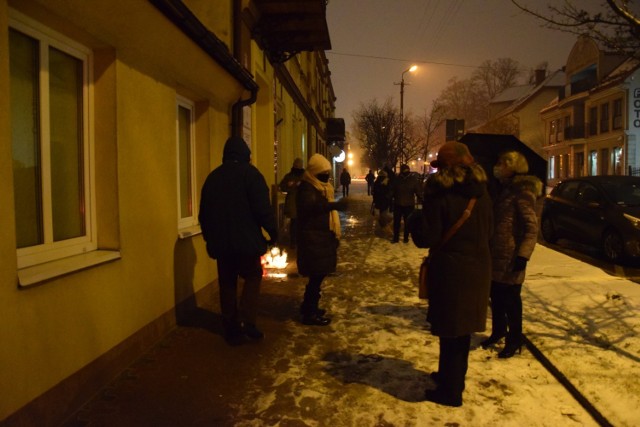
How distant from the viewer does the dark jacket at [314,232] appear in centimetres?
511

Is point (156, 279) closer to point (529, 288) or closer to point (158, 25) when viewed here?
point (158, 25)

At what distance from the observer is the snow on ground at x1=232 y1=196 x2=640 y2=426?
11.4ft

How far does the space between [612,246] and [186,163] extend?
25.2ft

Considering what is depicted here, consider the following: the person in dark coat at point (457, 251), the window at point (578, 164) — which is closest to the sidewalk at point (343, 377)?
the person in dark coat at point (457, 251)

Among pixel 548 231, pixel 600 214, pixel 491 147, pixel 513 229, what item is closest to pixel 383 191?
pixel 548 231

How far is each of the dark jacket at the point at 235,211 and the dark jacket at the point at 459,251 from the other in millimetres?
1664

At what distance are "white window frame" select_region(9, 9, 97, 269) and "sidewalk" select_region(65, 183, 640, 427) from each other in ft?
3.52

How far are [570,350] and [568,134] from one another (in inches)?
1695

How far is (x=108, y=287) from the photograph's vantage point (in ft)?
12.7

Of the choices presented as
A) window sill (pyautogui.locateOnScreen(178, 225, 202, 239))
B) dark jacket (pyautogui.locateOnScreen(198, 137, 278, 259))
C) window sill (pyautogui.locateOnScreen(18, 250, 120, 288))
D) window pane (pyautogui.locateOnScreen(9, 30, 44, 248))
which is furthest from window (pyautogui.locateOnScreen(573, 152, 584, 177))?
window pane (pyautogui.locateOnScreen(9, 30, 44, 248))

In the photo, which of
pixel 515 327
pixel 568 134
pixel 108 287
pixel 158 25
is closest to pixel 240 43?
pixel 158 25

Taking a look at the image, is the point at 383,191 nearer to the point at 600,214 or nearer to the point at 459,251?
the point at 600,214

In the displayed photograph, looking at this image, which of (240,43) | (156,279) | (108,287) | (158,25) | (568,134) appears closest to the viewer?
(108,287)

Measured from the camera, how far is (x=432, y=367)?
432cm
